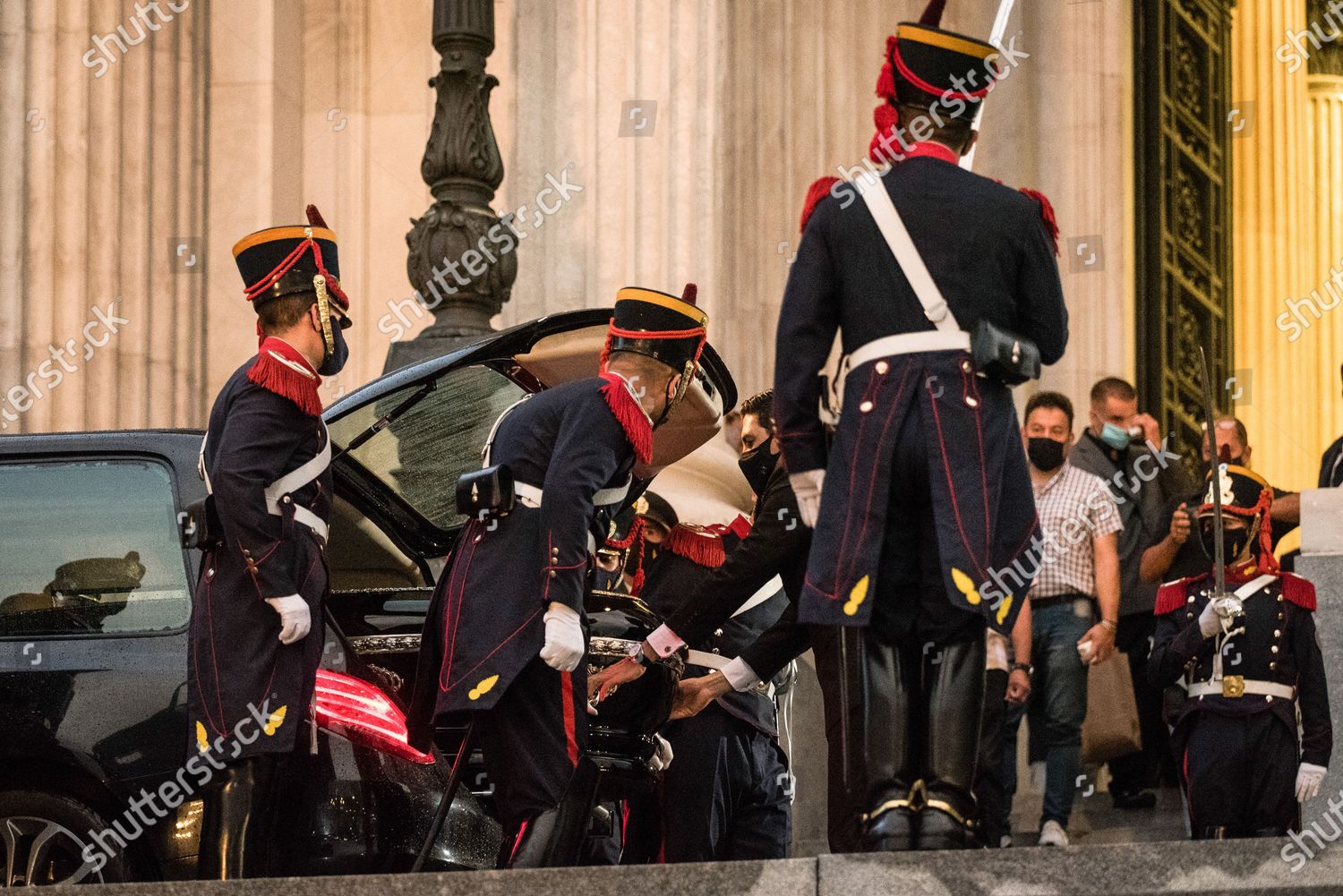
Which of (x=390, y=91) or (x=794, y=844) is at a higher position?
(x=390, y=91)

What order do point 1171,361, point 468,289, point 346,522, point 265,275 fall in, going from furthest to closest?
1. point 1171,361
2. point 468,289
3. point 346,522
4. point 265,275

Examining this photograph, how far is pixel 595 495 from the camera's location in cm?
659

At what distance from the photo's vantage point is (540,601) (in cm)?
641

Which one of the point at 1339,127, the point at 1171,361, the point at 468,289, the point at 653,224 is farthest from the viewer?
the point at 1339,127

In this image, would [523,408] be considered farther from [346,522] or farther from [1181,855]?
[1181,855]

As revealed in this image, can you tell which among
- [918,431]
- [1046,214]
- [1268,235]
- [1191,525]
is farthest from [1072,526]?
[1268,235]

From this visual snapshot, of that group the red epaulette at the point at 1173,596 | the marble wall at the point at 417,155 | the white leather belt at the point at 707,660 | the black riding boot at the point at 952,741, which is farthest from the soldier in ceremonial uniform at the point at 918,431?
the marble wall at the point at 417,155

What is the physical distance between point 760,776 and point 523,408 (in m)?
2.03

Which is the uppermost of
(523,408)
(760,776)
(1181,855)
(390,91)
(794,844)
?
(390,91)

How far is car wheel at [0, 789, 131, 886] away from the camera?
612 cm

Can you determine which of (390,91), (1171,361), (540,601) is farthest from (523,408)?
(1171,361)

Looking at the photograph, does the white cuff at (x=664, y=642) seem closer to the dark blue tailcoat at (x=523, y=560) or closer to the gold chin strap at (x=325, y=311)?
the dark blue tailcoat at (x=523, y=560)

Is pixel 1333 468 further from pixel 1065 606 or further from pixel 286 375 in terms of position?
pixel 286 375

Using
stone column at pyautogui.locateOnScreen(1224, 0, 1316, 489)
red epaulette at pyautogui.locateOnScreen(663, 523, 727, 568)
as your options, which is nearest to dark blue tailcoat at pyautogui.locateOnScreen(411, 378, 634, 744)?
red epaulette at pyautogui.locateOnScreen(663, 523, 727, 568)
